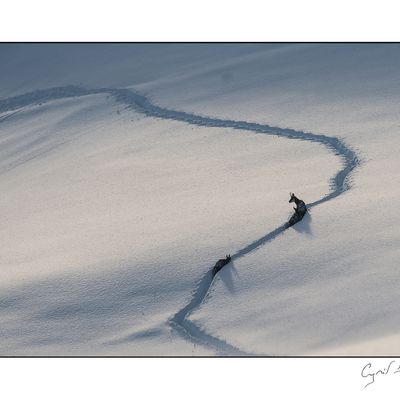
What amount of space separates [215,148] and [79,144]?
2.01 meters

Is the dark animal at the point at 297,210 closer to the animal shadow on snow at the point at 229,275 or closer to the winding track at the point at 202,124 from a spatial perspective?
the winding track at the point at 202,124

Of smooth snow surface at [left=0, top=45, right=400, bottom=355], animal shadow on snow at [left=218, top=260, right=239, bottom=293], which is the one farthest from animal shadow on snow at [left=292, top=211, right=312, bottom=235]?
animal shadow on snow at [left=218, top=260, right=239, bottom=293]

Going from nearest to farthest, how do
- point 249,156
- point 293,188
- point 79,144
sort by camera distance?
point 293,188, point 249,156, point 79,144

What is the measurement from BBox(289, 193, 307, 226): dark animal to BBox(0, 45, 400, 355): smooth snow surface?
99 mm

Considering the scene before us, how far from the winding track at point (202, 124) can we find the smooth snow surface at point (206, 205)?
0.08 feet

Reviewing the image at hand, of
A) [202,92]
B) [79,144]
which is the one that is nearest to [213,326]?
[79,144]

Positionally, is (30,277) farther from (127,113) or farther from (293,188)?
(127,113)

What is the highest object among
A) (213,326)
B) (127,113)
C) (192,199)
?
(127,113)

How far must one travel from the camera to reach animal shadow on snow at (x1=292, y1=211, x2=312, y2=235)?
752 centimetres

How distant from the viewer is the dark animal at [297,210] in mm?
7664

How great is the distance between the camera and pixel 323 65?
472 inches

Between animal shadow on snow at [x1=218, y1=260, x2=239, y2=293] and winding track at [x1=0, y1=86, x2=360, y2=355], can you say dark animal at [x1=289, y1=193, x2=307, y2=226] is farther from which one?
animal shadow on snow at [x1=218, y1=260, x2=239, y2=293]

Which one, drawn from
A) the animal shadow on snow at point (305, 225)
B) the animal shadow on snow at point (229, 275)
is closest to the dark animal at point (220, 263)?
the animal shadow on snow at point (229, 275)

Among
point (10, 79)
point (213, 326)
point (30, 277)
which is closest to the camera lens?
point (213, 326)
